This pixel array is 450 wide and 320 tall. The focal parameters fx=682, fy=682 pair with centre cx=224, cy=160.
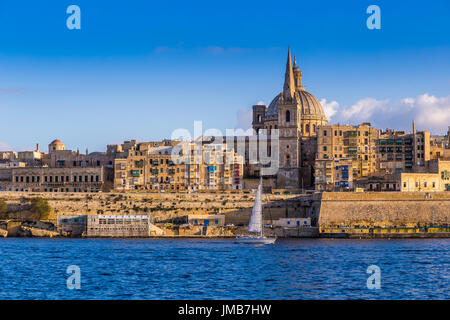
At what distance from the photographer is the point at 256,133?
10606cm

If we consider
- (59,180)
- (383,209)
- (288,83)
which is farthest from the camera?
(288,83)

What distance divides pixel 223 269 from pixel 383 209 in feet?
114

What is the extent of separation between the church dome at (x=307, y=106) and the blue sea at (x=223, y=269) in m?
42.0

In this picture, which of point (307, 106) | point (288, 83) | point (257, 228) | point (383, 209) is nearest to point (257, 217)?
point (257, 228)

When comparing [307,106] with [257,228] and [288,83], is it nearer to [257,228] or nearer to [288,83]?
[288,83]

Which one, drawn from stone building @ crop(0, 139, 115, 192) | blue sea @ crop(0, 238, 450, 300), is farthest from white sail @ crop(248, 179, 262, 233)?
stone building @ crop(0, 139, 115, 192)

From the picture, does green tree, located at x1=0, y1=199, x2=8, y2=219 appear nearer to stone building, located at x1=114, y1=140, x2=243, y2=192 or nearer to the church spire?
stone building, located at x1=114, y1=140, x2=243, y2=192

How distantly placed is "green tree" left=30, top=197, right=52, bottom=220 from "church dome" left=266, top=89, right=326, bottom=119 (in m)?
39.2

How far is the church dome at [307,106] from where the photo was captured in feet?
334

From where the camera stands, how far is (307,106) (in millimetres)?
102250

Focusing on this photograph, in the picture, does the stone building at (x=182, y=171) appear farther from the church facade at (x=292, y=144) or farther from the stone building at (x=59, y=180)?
the church facade at (x=292, y=144)

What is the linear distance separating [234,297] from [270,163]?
2455 inches
